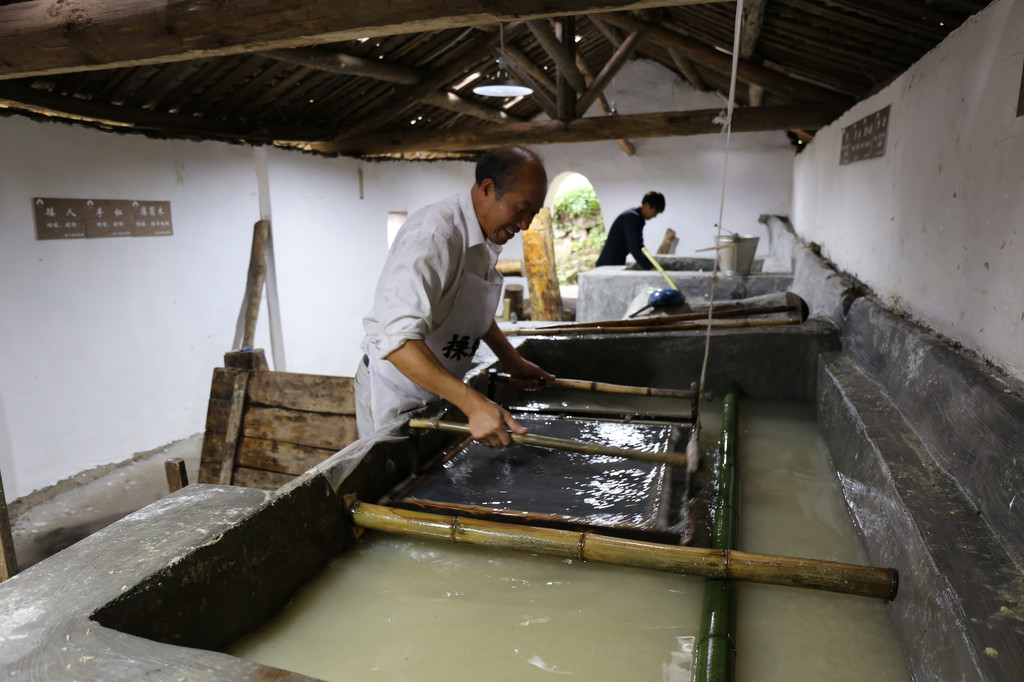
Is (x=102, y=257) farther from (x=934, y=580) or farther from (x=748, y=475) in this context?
(x=934, y=580)

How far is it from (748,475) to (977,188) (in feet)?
4.17

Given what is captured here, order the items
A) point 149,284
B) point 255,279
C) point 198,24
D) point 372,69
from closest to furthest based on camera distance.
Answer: point 198,24 → point 149,284 → point 372,69 → point 255,279

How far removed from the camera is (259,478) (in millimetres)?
3059

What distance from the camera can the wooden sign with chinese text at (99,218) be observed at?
4836mm

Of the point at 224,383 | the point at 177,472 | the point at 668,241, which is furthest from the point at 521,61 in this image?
the point at 177,472

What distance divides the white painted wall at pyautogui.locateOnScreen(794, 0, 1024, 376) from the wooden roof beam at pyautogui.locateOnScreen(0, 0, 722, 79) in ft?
3.33

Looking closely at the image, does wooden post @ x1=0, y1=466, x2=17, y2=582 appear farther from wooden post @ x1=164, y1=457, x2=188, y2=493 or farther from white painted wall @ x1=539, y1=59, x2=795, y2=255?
white painted wall @ x1=539, y1=59, x2=795, y2=255

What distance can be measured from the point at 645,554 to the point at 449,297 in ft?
3.76

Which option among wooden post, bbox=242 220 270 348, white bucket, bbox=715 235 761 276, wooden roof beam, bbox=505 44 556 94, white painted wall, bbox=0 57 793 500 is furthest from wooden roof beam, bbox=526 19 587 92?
wooden post, bbox=242 220 270 348

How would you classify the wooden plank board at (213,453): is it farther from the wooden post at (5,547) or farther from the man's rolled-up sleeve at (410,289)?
the man's rolled-up sleeve at (410,289)

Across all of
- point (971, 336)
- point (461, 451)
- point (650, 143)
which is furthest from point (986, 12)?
point (650, 143)

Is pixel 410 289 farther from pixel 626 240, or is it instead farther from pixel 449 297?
pixel 626 240

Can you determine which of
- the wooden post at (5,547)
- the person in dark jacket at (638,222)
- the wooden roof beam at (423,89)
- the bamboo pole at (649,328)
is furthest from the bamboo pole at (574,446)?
the wooden roof beam at (423,89)

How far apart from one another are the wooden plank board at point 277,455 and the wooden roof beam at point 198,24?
1.75 m
